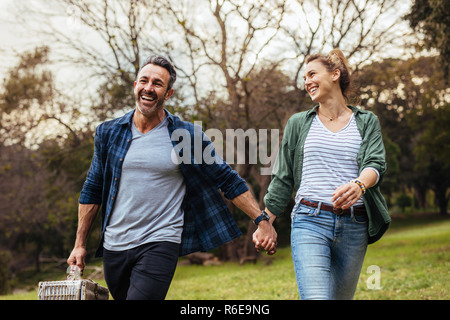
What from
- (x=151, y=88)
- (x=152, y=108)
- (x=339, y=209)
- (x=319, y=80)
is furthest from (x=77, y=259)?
(x=319, y=80)

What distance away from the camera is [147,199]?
334 cm

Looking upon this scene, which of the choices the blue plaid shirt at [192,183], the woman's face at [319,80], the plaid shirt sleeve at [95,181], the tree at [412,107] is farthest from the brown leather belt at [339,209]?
the tree at [412,107]

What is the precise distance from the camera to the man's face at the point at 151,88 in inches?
138

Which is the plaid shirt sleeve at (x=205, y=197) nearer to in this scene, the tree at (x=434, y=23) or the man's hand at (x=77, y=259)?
the man's hand at (x=77, y=259)

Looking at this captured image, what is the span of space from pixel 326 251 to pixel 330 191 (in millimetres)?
395

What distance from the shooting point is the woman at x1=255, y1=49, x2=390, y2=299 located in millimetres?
3174

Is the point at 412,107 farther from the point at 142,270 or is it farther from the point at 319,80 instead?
the point at 142,270

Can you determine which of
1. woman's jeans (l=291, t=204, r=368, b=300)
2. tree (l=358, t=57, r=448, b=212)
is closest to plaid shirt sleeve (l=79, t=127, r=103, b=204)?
woman's jeans (l=291, t=204, r=368, b=300)

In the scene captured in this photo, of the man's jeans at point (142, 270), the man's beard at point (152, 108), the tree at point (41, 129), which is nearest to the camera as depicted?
the man's jeans at point (142, 270)

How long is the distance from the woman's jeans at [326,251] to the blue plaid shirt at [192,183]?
54cm

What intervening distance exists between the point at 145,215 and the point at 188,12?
1238 cm

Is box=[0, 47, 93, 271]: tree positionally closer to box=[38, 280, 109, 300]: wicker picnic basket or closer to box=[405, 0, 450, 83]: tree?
box=[405, 0, 450, 83]: tree

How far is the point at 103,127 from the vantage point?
3656mm
